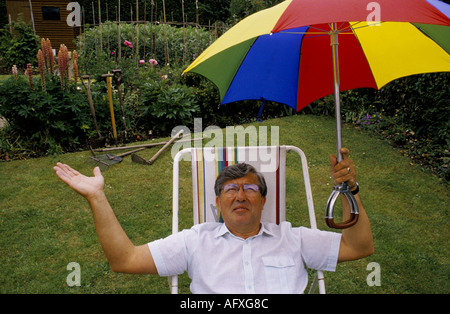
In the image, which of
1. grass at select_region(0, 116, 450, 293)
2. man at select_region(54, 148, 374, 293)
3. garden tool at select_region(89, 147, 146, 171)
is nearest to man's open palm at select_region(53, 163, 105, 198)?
man at select_region(54, 148, 374, 293)

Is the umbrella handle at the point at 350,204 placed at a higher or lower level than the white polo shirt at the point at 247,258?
higher

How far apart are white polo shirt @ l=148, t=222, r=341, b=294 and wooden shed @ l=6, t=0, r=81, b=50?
67.6 feet

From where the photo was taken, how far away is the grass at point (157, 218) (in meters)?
3.26

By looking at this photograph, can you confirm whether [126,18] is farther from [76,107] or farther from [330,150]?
[330,150]

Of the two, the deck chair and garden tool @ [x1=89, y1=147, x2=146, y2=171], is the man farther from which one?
garden tool @ [x1=89, y1=147, x2=146, y2=171]

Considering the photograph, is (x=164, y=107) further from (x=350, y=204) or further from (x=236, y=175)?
(x=350, y=204)

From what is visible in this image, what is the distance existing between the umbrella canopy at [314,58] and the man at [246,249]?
0.73 m

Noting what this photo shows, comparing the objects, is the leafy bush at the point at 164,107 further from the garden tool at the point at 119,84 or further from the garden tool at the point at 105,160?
the garden tool at the point at 105,160

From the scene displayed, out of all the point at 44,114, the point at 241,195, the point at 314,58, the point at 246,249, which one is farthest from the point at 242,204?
the point at 44,114

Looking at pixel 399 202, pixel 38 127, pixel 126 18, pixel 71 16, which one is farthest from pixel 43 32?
pixel 399 202

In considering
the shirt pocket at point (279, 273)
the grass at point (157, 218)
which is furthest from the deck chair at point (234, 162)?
the grass at point (157, 218)

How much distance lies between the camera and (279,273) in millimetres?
2107

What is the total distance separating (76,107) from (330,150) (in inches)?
169

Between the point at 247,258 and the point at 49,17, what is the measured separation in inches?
871
